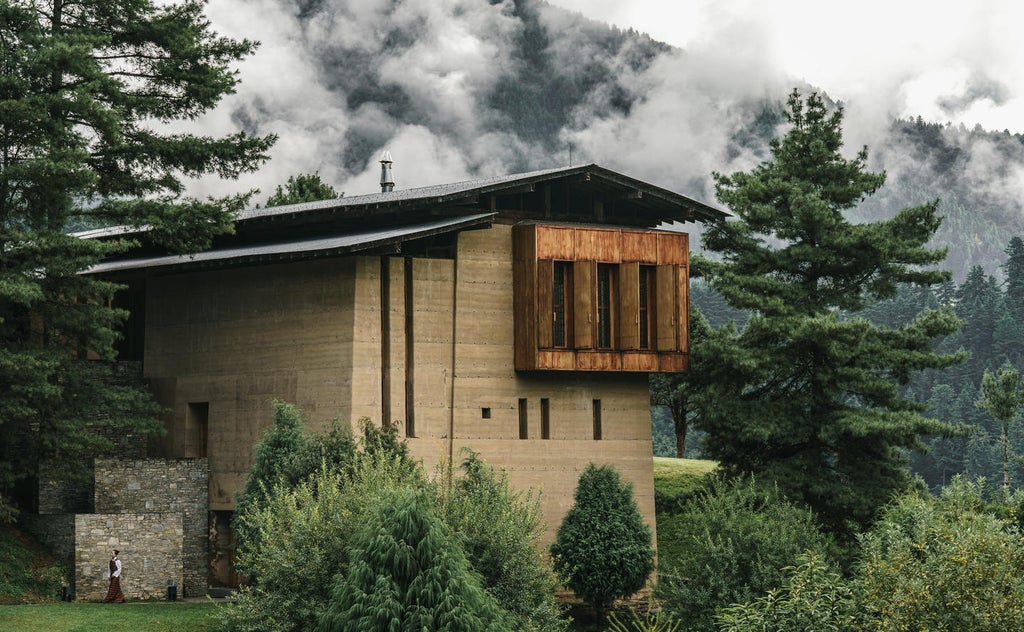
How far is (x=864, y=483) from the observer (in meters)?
37.4

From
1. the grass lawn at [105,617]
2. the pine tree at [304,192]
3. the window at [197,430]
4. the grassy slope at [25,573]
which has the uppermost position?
the pine tree at [304,192]

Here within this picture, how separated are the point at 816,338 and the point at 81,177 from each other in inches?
730

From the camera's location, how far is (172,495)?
111ft

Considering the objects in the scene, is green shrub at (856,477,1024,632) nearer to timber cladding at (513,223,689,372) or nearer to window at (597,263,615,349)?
timber cladding at (513,223,689,372)

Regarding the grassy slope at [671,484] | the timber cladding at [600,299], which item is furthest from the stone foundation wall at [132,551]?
the grassy slope at [671,484]

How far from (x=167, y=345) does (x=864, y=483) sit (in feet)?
59.2

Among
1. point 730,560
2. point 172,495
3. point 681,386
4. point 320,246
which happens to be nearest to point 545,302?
point 320,246

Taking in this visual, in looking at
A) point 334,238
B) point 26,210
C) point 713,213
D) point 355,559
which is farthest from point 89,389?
point 713,213

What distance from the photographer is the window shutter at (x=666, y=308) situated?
35.3 meters

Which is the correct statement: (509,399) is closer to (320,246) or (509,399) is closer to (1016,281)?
(320,246)

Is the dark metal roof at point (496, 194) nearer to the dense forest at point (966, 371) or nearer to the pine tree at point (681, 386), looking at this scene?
the pine tree at point (681, 386)

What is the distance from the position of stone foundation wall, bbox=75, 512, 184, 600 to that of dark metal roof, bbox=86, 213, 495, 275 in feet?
19.5

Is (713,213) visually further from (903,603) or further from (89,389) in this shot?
(903,603)

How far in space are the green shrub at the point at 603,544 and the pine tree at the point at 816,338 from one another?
514 cm
